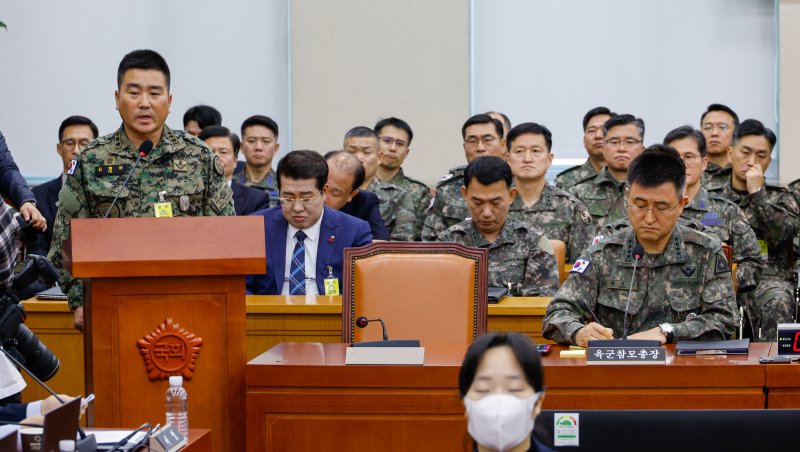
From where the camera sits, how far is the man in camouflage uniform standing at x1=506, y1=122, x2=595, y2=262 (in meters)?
5.68

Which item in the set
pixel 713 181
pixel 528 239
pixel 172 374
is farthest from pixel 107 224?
pixel 713 181

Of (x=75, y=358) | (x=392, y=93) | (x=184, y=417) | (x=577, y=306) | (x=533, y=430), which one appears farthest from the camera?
(x=392, y=93)

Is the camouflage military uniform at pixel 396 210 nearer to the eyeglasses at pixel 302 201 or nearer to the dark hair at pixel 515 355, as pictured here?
the eyeglasses at pixel 302 201

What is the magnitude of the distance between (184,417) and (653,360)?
1.24 meters

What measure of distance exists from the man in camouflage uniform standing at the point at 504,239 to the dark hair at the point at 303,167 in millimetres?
598

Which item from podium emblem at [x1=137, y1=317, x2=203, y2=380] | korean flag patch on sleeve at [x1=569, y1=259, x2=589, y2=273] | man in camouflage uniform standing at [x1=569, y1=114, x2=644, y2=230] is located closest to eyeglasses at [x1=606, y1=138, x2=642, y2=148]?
man in camouflage uniform standing at [x1=569, y1=114, x2=644, y2=230]

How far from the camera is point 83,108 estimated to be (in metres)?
8.43

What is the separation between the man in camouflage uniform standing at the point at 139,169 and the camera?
3898 millimetres

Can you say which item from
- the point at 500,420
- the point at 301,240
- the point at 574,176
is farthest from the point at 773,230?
the point at 500,420

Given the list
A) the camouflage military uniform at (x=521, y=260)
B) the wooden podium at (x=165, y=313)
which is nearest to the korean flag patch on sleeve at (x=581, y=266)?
the camouflage military uniform at (x=521, y=260)

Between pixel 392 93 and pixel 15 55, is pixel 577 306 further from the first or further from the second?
pixel 15 55

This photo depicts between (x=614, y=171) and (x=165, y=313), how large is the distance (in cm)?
383

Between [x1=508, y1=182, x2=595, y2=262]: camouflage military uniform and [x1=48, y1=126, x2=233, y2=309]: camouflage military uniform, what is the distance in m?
2.11

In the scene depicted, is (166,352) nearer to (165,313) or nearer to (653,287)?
(165,313)
